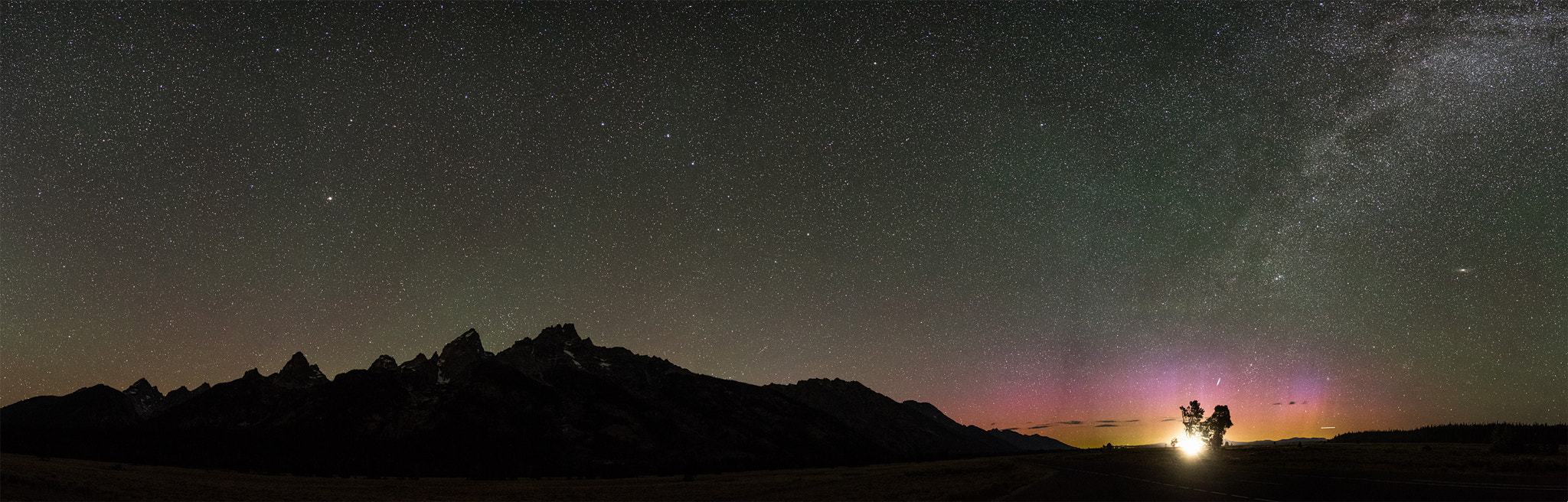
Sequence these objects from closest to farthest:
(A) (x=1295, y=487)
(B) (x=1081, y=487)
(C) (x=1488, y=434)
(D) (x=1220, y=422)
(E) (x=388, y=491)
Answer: (A) (x=1295, y=487) → (B) (x=1081, y=487) → (E) (x=388, y=491) → (C) (x=1488, y=434) → (D) (x=1220, y=422)

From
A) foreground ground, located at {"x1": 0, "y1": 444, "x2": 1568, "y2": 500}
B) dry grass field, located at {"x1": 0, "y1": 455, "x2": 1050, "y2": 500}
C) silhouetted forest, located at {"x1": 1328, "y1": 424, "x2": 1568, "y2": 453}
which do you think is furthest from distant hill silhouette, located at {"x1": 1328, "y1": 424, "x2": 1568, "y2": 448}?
dry grass field, located at {"x1": 0, "y1": 455, "x2": 1050, "y2": 500}

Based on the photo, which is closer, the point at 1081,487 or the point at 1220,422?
the point at 1081,487

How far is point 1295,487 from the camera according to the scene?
104ft

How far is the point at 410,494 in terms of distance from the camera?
59.0 metres

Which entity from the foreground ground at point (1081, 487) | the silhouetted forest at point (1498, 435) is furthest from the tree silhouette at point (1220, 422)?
the foreground ground at point (1081, 487)

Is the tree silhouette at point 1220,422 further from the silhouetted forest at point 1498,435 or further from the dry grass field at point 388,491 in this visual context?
the dry grass field at point 388,491

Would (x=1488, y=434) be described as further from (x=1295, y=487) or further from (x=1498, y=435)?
(x=1295, y=487)

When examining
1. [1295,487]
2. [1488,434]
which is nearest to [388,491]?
[1295,487]

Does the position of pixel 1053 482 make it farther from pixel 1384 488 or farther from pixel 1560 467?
pixel 1560 467

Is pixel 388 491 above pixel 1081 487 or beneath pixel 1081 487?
Answer: beneath

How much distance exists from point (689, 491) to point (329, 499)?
26216 mm

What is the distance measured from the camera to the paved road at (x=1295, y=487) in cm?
2662

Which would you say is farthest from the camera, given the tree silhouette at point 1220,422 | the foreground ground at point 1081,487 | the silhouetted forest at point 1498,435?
the tree silhouette at point 1220,422

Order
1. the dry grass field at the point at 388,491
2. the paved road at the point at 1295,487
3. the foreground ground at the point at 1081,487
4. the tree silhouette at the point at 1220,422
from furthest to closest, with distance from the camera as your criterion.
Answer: the tree silhouette at the point at 1220,422, the dry grass field at the point at 388,491, the foreground ground at the point at 1081,487, the paved road at the point at 1295,487
